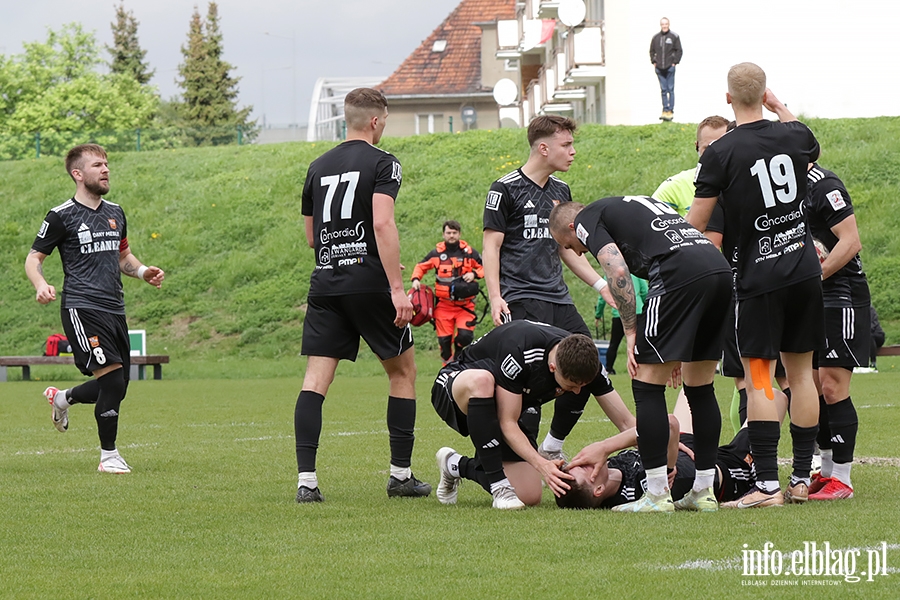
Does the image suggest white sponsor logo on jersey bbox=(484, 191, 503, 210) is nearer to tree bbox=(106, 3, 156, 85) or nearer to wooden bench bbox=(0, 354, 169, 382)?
wooden bench bbox=(0, 354, 169, 382)

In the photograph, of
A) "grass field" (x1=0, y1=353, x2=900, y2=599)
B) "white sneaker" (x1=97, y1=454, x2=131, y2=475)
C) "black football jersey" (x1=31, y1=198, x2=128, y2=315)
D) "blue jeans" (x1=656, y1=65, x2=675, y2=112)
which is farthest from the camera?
"blue jeans" (x1=656, y1=65, x2=675, y2=112)

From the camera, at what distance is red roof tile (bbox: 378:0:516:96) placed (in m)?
64.4

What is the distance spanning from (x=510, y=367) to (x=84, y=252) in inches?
157

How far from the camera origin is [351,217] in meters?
7.19

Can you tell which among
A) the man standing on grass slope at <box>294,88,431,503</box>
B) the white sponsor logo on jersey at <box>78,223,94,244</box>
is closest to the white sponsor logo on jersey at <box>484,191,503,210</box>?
the man standing on grass slope at <box>294,88,431,503</box>

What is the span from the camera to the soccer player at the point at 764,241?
21.0 ft

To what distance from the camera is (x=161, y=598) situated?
439cm

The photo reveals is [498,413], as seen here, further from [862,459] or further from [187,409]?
[187,409]

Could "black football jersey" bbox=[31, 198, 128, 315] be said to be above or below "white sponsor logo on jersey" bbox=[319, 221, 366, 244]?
below

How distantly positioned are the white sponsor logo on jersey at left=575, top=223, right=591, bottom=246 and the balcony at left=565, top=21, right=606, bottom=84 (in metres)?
35.0

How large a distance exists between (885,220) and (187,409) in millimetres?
17251

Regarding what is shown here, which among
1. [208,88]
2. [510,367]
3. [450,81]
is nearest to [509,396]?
[510,367]

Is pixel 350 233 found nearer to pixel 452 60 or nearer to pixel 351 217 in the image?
pixel 351 217

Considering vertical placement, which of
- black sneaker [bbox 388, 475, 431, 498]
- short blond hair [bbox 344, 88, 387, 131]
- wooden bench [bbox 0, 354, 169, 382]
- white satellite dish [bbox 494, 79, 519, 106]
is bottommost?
wooden bench [bbox 0, 354, 169, 382]
